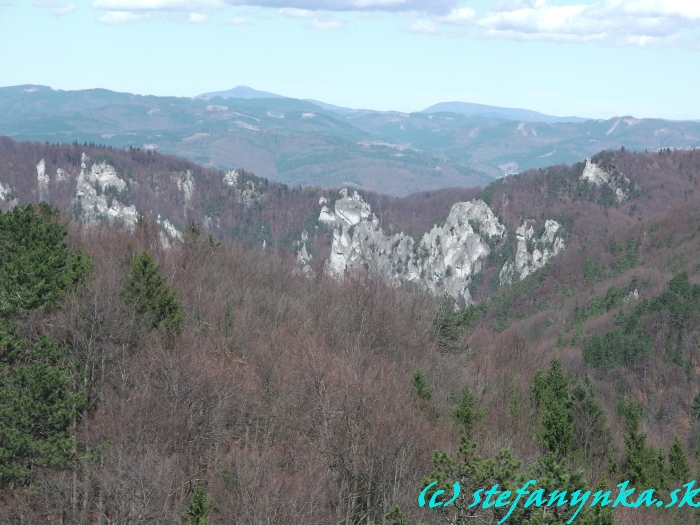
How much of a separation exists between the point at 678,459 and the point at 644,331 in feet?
156

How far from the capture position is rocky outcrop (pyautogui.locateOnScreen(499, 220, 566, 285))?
173 metres

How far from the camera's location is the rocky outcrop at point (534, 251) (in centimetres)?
17338

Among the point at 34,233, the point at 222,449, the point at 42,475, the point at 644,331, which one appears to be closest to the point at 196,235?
the point at 34,233

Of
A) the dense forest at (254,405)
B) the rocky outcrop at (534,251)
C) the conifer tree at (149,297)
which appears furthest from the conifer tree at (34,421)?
the rocky outcrop at (534,251)

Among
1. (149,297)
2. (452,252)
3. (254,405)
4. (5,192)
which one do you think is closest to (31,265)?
(149,297)

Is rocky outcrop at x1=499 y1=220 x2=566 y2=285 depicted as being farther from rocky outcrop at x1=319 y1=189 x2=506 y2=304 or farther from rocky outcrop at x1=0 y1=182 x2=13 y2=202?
rocky outcrop at x1=0 y1=182 x2=13 y2=202

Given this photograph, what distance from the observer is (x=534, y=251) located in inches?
6929

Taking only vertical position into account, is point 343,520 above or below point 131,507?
below

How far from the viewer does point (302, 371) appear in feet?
84.2

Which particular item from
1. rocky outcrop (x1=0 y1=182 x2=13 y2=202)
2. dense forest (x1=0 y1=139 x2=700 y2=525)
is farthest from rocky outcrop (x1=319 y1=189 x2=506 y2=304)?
dense forest (x1=0 y1=139 x2=700 y2=525)

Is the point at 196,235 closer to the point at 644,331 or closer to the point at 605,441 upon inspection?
the point at 605,441

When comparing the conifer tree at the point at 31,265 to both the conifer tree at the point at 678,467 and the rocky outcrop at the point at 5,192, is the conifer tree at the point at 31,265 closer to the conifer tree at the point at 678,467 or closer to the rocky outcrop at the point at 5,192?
the conifer tree at the point at 678,467

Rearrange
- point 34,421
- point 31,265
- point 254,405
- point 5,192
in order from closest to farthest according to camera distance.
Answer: point 34,421 < point 254,405 < point 31,265 < point 5,192

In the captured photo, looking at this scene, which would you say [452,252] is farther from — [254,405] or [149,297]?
[254,405]
